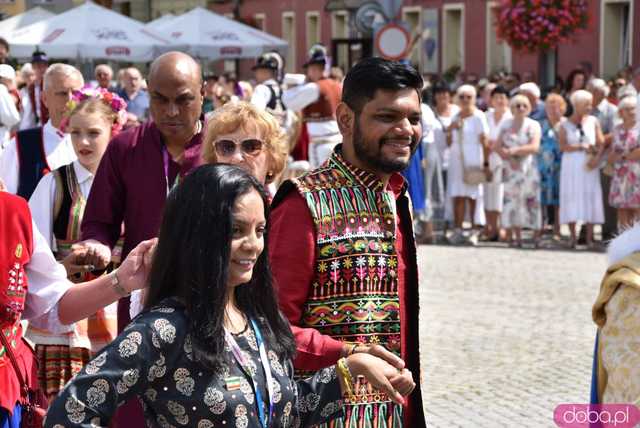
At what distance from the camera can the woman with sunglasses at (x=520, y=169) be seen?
14641mm

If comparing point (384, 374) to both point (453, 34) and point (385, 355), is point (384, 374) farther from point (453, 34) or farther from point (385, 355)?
point (453, 34)

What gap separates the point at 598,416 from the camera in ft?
10.9

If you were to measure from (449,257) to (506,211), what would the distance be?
1132 millimetres

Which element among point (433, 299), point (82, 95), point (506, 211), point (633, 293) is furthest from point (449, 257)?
point (633, 293)

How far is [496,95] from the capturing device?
15016 mm

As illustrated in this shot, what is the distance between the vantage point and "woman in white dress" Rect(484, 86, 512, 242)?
14.9 meters

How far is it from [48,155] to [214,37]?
20.4 meters

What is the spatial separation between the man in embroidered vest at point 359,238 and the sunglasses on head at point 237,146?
0.68m

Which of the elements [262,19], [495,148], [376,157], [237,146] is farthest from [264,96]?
[262,19]

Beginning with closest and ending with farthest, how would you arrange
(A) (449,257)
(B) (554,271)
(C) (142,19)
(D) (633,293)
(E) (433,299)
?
(D) (633,293), (E) (433,299), (B) (554,271), (A) (449,257), (C) (142,19)

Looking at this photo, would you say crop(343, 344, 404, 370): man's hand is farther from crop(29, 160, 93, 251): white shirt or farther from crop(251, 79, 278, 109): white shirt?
crop(251, 79, 278, 109): white shirt

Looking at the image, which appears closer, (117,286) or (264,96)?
(117,286)

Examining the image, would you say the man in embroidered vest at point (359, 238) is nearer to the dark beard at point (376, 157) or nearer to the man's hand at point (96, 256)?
the dark beard at point (376, 157)

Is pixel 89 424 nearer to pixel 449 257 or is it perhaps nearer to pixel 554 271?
pixel 554 271
